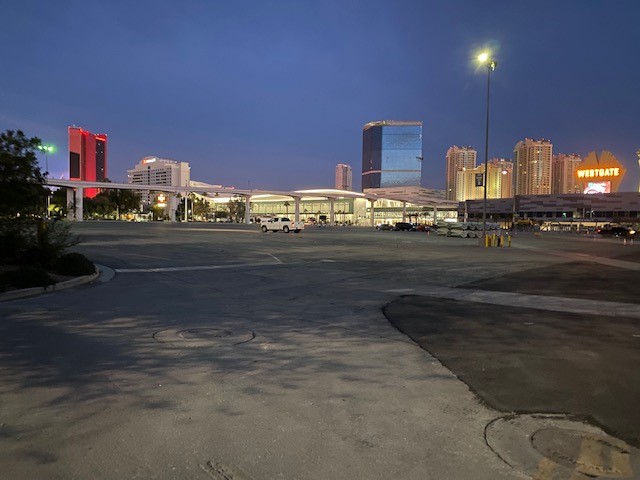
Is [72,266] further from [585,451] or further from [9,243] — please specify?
[585,451]

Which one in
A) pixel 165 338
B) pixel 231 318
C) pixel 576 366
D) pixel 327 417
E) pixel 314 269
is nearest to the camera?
pixel 327 417

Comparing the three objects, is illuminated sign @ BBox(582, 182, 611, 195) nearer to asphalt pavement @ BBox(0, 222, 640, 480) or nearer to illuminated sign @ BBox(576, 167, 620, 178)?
illuminated sign @ BBox(576, 167, 620, 178)

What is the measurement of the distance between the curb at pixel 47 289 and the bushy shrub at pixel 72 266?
266mm

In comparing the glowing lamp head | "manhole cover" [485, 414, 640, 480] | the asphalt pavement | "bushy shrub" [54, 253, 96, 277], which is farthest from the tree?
the glowing lamp head

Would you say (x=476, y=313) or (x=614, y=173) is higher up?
(x=614, y=173)

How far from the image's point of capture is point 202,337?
7355 mm

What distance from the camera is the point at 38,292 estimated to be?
11.4 metres

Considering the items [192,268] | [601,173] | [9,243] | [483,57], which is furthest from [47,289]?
[601,173]

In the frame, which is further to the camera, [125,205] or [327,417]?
[125,205]

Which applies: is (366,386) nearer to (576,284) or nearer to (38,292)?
(38,292)

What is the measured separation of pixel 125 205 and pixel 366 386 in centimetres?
17315

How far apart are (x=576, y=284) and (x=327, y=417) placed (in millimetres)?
12649

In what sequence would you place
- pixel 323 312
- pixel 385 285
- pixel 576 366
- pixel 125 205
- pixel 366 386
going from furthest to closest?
1. pixel 125 205
2. pixel 385 285
3. pixel 323 312
4. pixel 576 366
5. pixel 366 386

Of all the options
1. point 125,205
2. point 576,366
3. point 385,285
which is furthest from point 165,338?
point 125,205
